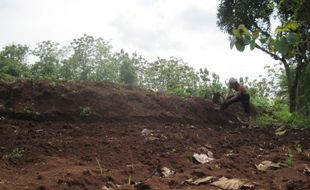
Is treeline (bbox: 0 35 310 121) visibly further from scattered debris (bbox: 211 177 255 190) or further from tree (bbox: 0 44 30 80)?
scattered debris (bbox: 211 177 255 190)

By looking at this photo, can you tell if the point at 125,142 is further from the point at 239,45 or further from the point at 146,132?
the point at 239,45

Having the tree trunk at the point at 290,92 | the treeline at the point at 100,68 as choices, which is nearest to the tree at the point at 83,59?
the treeline at the point at 100,68

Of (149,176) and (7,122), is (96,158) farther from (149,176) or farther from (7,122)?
(7,122)

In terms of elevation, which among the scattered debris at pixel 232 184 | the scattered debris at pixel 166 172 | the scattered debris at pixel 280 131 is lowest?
the scattered debris at pixel 232 184

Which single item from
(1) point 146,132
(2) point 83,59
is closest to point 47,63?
(2) point 83,59

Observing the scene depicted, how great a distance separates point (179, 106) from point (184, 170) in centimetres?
585

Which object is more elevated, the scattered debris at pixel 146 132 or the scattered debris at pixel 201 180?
the scattered debris at pixel 146 132

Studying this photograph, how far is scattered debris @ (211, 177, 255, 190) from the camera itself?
4785 millimetres

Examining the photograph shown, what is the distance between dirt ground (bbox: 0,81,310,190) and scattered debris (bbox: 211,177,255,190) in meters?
0.09

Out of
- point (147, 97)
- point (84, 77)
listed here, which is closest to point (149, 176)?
point (147, 97)

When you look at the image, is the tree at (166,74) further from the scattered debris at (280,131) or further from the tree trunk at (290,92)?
the scattered debris at (280,131)

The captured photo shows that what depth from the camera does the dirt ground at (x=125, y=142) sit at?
5516 mm

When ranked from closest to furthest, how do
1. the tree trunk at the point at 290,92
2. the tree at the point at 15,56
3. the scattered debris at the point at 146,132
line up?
the scattered debris at the point at 146,132
the tree trunk at the point at 290,92
the tree at the point at 15,56

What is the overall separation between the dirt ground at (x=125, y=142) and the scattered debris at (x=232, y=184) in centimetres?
9
